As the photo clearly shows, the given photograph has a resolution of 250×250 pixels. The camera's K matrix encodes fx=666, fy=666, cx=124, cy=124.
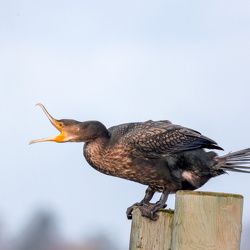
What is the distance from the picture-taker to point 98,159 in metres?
7.78

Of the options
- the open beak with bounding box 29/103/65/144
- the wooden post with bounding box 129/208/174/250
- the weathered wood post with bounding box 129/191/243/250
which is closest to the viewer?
the weathered wood post with bounding box 129/191/243/250

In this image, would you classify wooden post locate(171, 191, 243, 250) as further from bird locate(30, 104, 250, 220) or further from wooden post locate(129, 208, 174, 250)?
bird locate(30, 104, 250, 220)

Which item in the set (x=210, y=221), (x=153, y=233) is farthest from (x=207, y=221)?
(x=153, y=233)

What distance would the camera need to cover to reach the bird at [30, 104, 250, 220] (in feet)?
25.2

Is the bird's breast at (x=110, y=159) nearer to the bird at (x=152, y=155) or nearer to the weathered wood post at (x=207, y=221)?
the bird at (x=152, y=155)

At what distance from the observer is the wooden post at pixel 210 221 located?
197 inches

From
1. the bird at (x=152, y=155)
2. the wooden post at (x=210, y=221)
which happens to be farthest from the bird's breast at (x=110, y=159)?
the wooden post at (x=210, y=221)

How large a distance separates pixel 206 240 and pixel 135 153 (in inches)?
113

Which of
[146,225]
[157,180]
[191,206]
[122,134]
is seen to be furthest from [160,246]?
[122,134]

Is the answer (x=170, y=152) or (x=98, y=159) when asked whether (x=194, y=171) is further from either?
(x=98, y=159)

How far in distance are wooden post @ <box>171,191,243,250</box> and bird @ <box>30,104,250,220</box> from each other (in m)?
2.43

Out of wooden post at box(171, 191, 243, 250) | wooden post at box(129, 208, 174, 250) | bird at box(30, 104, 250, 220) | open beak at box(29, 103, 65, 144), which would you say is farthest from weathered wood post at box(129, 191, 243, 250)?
open beak at box(29, 103, 65, 144)

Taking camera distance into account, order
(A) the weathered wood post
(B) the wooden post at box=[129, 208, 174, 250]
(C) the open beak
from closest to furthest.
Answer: (A) the weathered wood post
(B) the wooden post at box=[129, 208, 174, 250]
(C) the open beak

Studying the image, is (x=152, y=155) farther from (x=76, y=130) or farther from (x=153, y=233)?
(x=153, y=233)
